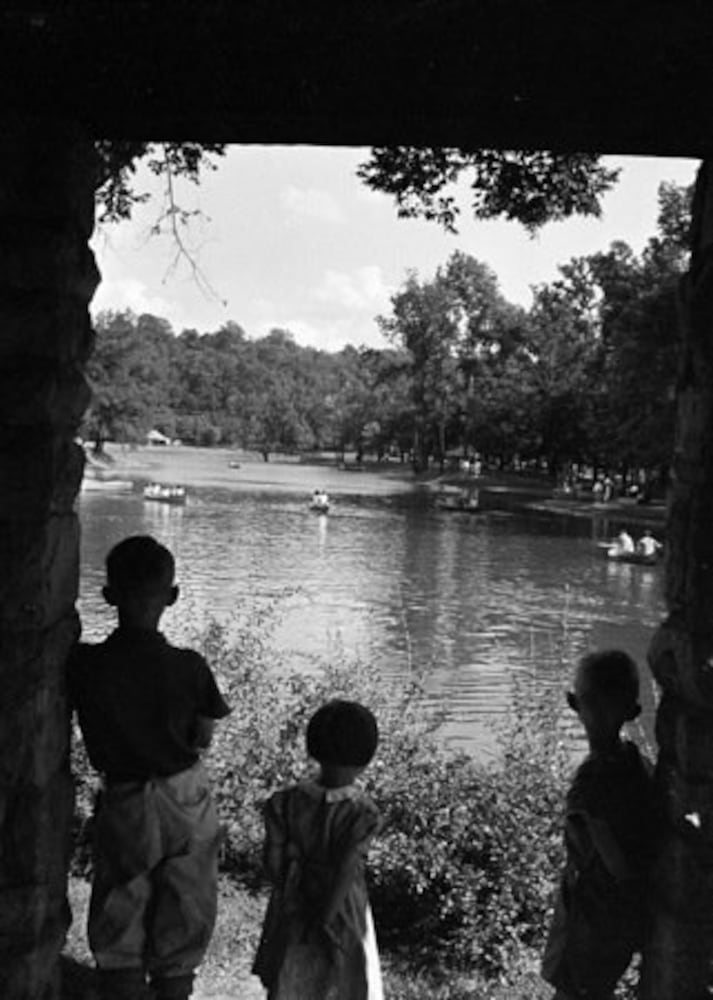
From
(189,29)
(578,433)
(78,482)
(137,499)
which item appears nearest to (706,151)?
(189,29)

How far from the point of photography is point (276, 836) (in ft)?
→ 8.98

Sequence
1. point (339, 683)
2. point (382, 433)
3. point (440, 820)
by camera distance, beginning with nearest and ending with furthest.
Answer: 1. point (440, 820)
2. point (339, 683)
3. point (382, 433)

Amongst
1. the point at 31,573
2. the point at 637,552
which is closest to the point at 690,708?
the point at 31,573

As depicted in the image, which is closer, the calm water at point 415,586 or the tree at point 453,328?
the calm water at point 415,586

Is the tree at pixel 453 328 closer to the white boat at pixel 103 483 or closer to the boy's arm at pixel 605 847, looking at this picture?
the white boat at pixel 103 483

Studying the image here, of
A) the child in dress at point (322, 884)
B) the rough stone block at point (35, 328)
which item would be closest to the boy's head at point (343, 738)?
the child in dress at point (322, 884)

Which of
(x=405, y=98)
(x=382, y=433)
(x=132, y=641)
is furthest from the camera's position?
(x=382, y=433)

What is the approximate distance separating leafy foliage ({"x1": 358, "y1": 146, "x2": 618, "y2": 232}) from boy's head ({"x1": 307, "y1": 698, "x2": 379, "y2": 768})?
2594 mm

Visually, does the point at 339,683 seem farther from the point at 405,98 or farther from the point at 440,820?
the point at 405,98

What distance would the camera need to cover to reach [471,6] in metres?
2.25

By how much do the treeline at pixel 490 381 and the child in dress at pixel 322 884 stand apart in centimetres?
2807

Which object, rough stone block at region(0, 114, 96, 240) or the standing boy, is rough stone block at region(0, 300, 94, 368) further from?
the standing boy

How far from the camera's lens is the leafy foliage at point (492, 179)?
4523 millimetres

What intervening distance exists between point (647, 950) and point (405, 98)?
2.42 metres
